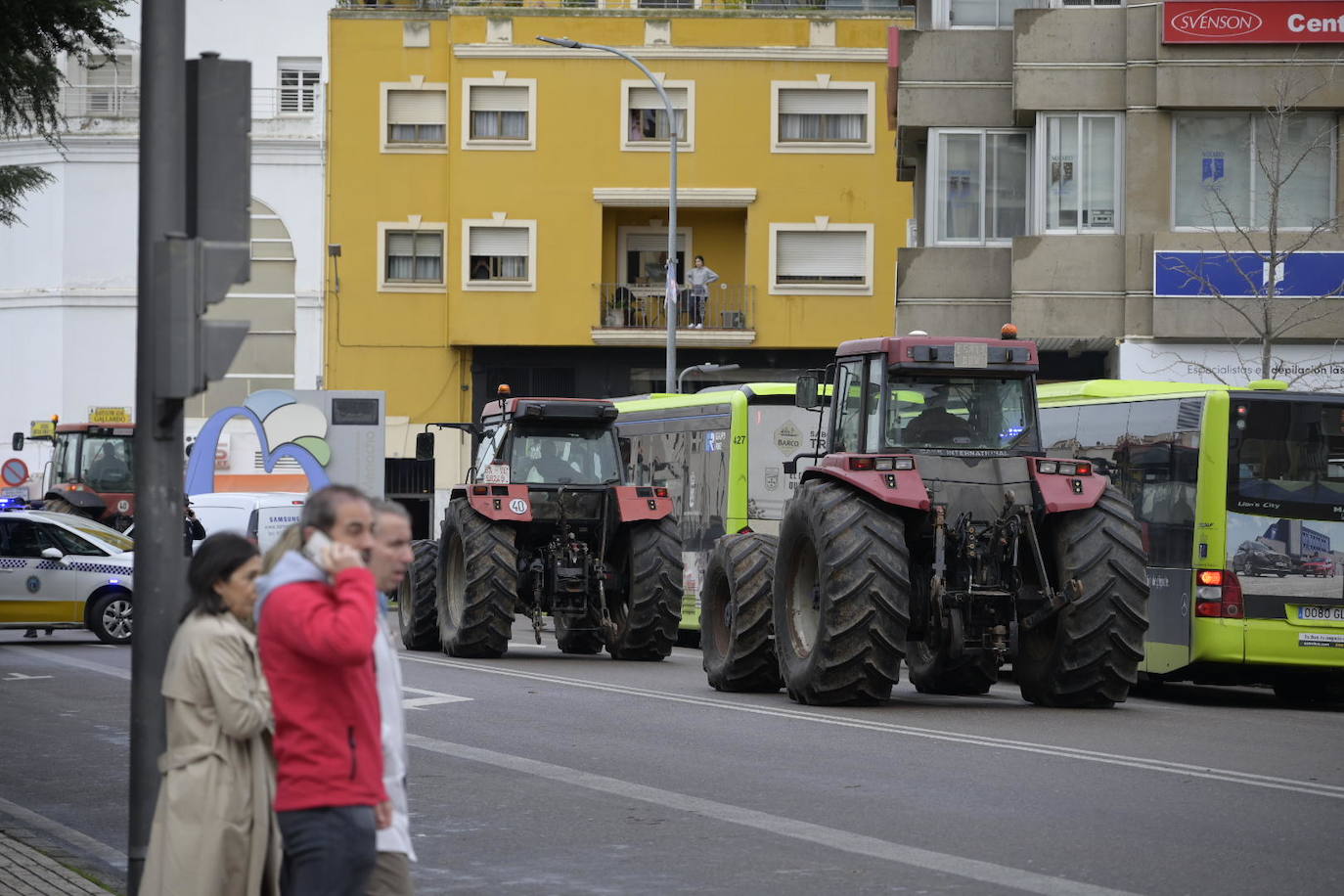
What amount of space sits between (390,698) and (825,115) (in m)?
44.0

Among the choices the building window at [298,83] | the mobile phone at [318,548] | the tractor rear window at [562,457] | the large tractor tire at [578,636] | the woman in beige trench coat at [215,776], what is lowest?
the large tractor tire at [578,636]

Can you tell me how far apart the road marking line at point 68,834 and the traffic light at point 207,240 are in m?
3.24

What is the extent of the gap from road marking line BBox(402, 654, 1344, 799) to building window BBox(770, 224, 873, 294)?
1189 inches

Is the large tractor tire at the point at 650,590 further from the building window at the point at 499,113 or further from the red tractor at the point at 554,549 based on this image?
the building window at the point at 499,113

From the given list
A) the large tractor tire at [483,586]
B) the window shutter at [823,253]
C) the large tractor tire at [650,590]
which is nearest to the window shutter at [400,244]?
the window shutter at [823,253]

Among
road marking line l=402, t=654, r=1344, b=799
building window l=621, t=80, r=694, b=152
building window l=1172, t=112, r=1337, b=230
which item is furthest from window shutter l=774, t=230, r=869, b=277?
road marking line l=402, t=654, r=1344, b=799

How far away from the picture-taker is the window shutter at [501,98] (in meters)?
48.2

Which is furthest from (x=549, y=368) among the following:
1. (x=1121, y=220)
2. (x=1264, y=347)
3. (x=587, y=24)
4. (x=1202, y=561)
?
(x=1202, y=561)

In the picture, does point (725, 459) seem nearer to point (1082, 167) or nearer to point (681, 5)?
point (1082, 167)

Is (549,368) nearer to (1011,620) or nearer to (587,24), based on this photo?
(587,24)

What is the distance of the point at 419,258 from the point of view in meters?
49.0

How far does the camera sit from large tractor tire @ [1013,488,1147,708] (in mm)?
15336

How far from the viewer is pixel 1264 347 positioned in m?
27.4

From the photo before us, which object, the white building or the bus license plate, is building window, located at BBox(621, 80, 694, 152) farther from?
the bus license plate
